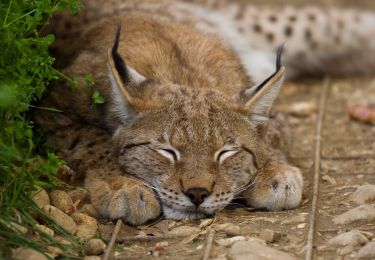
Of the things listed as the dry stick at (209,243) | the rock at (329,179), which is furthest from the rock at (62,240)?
the rock at (329,179)

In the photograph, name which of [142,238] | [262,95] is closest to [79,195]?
[142,238]

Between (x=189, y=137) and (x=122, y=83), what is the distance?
0.50m

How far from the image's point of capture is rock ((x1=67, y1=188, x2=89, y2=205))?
4520 mm

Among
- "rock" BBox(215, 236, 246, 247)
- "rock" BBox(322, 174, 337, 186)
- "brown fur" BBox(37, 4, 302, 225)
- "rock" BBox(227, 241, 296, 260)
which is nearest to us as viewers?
"rock" BBox(227, 241, 296, 260)

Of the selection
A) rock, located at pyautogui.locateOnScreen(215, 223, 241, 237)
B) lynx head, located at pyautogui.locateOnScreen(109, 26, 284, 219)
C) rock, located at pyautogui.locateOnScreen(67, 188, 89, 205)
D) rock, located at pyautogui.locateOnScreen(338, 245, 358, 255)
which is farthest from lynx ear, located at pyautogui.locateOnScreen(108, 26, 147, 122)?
rock, located at pyautogui.locateOnScreen(338, 245, 358, 255)

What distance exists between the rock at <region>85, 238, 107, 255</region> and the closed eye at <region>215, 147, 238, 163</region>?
28.7 inches

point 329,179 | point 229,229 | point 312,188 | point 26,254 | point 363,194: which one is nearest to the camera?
point 26,254

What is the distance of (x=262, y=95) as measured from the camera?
14.8 ft

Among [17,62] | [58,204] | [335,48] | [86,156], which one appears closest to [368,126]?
[335,48]

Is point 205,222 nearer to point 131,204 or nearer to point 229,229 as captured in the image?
point 229,229

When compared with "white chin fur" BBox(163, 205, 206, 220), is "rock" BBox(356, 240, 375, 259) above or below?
above

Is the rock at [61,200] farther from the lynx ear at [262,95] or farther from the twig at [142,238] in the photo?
the lynx ear at [262,95]

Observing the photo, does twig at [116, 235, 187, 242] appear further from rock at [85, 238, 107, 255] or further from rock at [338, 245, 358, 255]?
rock at [338, 245, 358, 255]

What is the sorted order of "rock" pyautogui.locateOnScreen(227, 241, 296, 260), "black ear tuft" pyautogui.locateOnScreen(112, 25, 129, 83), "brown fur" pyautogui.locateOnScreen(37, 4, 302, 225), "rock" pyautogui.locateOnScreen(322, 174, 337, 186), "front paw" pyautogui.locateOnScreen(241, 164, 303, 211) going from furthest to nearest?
"rock" pyautogui.locateOnScreen(322, 174, 337, 186)
"front paw" pyautogui.locateOnScreen(241, 164, 303, 211)
"black ear tuft" pyautogui.locateOnScreen(112, 25, 129, 83)
"brown fur" pyautogui.locateOnScreen(37, 4, 302, 225)
"rock" pyautogui.locateOnScreen(227, 241, 296, 260)
